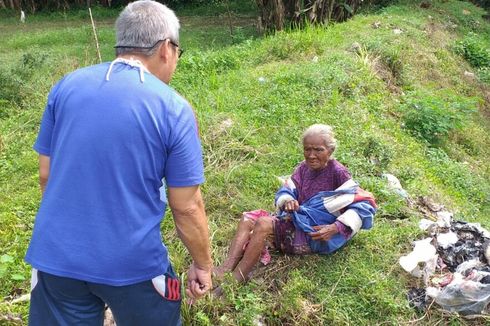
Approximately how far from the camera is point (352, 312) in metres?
3.29

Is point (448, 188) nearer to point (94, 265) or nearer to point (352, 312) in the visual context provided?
point (352, 312)

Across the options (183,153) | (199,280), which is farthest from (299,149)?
(183,153)

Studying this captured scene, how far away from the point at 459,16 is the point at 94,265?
14012mm

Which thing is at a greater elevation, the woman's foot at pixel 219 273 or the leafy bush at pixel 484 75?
the woman's foot at pixel 219 273

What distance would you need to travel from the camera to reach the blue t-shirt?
1985 millimetres

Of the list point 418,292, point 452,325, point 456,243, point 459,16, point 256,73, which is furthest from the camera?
point 459,16

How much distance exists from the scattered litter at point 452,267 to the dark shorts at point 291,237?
66 cm

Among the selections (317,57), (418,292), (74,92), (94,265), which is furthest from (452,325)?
(317,57)

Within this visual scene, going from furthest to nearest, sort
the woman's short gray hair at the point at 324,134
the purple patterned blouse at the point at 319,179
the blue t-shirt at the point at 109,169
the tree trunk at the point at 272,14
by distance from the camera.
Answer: the tree trunk at the point at 272,14, the purple patterned blouse at the point at 319,179, the woman's short gray hair at the point at 324,134, the blue t-shirt at the point at 109,169

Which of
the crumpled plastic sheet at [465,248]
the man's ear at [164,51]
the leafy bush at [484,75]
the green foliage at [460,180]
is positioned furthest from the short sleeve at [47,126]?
the leafy bush at [484,75]

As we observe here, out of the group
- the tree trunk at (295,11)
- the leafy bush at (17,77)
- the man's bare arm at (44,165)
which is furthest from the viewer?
the tree trunk at (295,11)

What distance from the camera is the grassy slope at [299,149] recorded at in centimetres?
339

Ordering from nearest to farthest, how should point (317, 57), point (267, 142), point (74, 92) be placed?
point (74, 92), point (267, 142), point (317, 57)

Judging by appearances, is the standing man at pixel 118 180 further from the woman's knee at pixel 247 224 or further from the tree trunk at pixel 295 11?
the tree trunk at pixel 295 11
